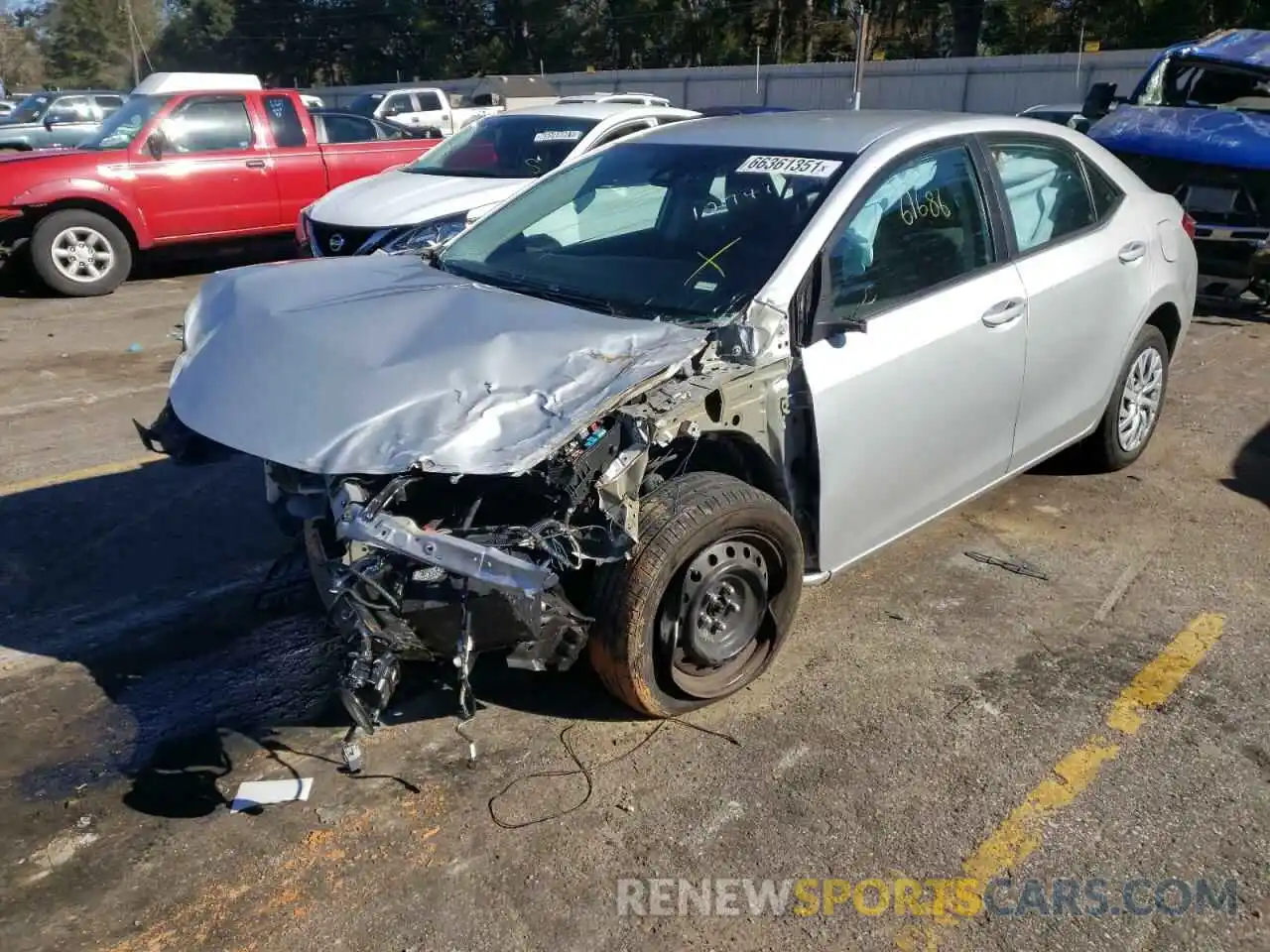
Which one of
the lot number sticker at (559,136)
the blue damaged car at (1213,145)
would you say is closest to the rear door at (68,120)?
the lot number sticker at (559,136)

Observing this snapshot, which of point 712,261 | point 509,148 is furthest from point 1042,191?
point 509,148

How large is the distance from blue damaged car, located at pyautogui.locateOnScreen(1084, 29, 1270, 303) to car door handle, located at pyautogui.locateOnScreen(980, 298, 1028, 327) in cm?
573

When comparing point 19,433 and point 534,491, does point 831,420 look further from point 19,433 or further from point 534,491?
point 19,433

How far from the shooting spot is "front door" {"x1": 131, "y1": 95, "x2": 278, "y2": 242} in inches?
410

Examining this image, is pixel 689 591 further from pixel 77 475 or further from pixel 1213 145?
pixel 1213 145

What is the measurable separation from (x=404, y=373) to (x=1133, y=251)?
3.52 meters

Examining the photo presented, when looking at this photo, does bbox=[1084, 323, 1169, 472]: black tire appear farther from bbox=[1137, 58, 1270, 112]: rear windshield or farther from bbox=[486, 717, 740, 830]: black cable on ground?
bbox=[1137, 58, 1270, 112]: rear windshield

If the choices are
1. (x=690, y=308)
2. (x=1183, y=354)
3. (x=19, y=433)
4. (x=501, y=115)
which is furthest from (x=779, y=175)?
(x=501, y=115)

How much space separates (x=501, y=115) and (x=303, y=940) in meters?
8.46

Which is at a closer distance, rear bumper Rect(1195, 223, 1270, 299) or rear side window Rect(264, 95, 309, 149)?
rear bumper Rect(1195, 223, 1270, 299)

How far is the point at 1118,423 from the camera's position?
5.26 metres

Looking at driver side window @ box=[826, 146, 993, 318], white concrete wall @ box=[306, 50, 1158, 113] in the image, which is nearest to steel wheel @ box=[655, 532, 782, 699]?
driver side window @ box=[826, 146, 993, 318]

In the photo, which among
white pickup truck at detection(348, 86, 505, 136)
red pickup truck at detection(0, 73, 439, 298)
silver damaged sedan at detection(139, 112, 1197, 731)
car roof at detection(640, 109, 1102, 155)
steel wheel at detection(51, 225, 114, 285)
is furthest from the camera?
white pickup truck at detection(348, 86, 505, 136)

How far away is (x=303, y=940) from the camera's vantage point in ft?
8.54
